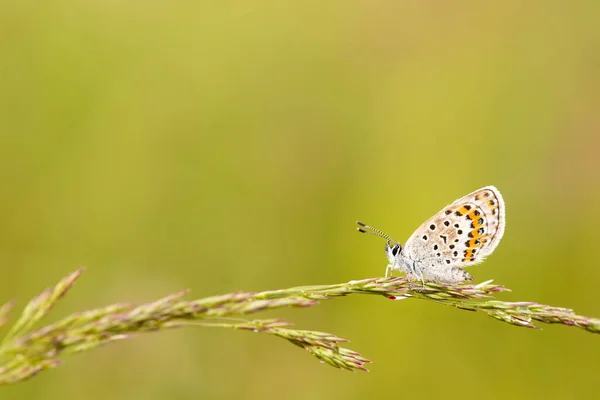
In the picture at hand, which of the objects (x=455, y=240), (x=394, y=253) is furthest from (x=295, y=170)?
(x=455, y=240)

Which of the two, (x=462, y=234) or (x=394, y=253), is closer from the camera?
(x=462, y=234)

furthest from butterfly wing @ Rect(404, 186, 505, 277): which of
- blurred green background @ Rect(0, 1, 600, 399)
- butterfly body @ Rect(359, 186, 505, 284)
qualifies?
blurred green background @ Rect(0, 1, 600, 399)

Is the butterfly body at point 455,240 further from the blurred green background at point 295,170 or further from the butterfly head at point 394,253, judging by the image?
the blurred green background at point 295,170

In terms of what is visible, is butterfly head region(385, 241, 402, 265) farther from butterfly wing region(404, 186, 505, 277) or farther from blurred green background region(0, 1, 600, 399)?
blurred green background region(0, 1, 600, 399)

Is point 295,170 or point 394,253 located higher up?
point 295,170

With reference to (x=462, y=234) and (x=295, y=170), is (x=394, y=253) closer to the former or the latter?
(x=462, y=234)

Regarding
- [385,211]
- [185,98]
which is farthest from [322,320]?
[185,98]
